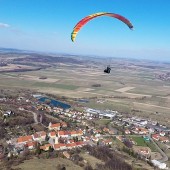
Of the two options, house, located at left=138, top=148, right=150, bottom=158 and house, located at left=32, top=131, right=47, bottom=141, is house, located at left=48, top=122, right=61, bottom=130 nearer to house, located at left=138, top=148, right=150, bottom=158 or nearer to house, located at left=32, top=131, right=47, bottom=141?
house, located at left=32, top=131, right=47, bottom=141

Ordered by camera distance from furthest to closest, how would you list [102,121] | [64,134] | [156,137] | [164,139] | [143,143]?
[102,121] → [156,137] → [164,139] → [143,143] → [64,134]

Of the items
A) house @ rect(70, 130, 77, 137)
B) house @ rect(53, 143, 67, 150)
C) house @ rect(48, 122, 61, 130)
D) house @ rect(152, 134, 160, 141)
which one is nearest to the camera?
house @ rect(53, 143, 67, 150)

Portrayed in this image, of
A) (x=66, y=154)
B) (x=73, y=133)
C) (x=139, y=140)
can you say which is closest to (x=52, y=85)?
(x=73, y=133)

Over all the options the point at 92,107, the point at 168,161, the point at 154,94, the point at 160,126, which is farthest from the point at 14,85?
the point at 168,161

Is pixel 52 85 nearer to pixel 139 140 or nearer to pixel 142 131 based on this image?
pixel 142 131

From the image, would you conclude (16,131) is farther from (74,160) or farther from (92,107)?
(92,107)

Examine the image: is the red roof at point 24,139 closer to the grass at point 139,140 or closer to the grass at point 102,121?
the grass at point 139,140

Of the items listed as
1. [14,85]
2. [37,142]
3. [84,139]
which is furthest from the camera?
[14,85]

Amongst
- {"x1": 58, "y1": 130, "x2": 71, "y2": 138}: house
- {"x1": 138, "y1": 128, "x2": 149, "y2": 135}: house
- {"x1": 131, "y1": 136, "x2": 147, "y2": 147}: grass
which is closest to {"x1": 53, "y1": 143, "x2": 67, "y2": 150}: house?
{"x1": 58, "y1": 130, "x2": 71, "y2": 138}: house

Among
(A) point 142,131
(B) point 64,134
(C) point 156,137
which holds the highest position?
(B) point 64,134
